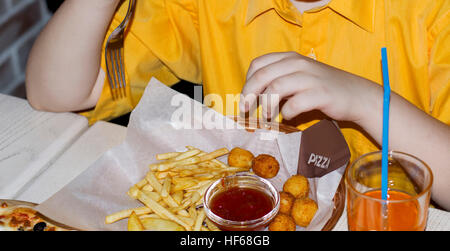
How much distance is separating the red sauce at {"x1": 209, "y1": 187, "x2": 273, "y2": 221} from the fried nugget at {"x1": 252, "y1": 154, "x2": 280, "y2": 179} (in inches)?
2.0

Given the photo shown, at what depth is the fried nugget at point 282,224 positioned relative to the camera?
3.72ft

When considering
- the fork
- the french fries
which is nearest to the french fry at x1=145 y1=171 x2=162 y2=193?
the french fries

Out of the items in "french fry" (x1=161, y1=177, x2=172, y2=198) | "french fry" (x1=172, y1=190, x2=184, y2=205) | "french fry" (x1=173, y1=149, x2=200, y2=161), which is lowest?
"french fry" (x1=172, y1=190, x2=184, y2=205)

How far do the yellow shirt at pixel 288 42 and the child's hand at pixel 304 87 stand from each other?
231 mm

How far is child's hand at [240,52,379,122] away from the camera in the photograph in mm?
1163

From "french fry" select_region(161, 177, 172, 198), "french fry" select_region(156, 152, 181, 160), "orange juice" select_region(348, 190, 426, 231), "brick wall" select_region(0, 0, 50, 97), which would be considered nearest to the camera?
"orange juice" select_region(348, 190, 426, 231)

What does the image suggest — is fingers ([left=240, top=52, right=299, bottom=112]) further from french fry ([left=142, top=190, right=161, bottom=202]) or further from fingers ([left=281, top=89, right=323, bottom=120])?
french fry ([left=142, top=190, right=161, bottom=202])

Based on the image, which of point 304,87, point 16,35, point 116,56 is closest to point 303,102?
point 304,87

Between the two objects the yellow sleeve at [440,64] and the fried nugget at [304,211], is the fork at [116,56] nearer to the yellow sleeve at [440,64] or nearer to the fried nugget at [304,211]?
the fried nugget at [304,211]

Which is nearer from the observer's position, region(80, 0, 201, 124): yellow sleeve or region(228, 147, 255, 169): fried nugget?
region(228, 147, 255, 169): fried nugget

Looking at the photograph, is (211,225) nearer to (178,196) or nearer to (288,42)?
(178,196)

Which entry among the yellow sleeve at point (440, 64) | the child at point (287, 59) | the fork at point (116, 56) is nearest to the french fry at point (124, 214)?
the child at point (287, 59)

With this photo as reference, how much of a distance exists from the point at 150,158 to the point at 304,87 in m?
0.47

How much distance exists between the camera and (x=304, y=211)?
114cm
